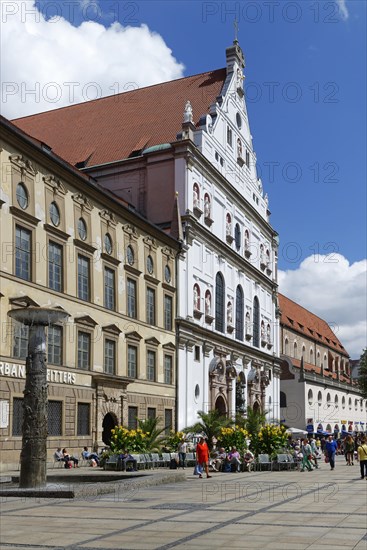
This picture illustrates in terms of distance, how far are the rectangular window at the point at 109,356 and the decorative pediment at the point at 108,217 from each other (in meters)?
6.28

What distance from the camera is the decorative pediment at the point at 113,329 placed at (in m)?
39.6

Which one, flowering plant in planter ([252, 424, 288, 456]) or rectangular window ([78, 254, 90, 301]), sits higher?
rectangular window ([78, 254, 90, 301])

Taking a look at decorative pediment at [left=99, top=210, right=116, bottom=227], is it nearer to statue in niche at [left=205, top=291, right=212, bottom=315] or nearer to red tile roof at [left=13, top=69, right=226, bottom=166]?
red tile roof at [left=13, top=69, right=226, bottom=166]

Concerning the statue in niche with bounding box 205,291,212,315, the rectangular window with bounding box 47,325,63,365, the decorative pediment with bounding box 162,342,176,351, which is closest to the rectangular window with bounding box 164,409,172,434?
the decorative pediment with bounding box 162,342,176,351

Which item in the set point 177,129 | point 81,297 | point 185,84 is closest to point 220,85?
point 185,84

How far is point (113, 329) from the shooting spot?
40.3 m

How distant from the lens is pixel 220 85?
59.7 metres

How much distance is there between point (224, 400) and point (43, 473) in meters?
35.7

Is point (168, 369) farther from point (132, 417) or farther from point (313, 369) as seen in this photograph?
point (313, 369)

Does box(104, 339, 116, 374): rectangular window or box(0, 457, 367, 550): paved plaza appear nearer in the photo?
box(0, 457, 367, 550): paved plaza

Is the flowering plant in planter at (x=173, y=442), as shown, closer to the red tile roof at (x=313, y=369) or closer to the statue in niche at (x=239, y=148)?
the statue in niche at (x=239, y=148)

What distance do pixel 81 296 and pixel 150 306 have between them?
8281mm

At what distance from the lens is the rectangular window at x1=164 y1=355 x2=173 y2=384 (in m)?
46.8

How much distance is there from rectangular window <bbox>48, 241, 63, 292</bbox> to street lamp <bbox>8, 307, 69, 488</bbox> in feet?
42.7
